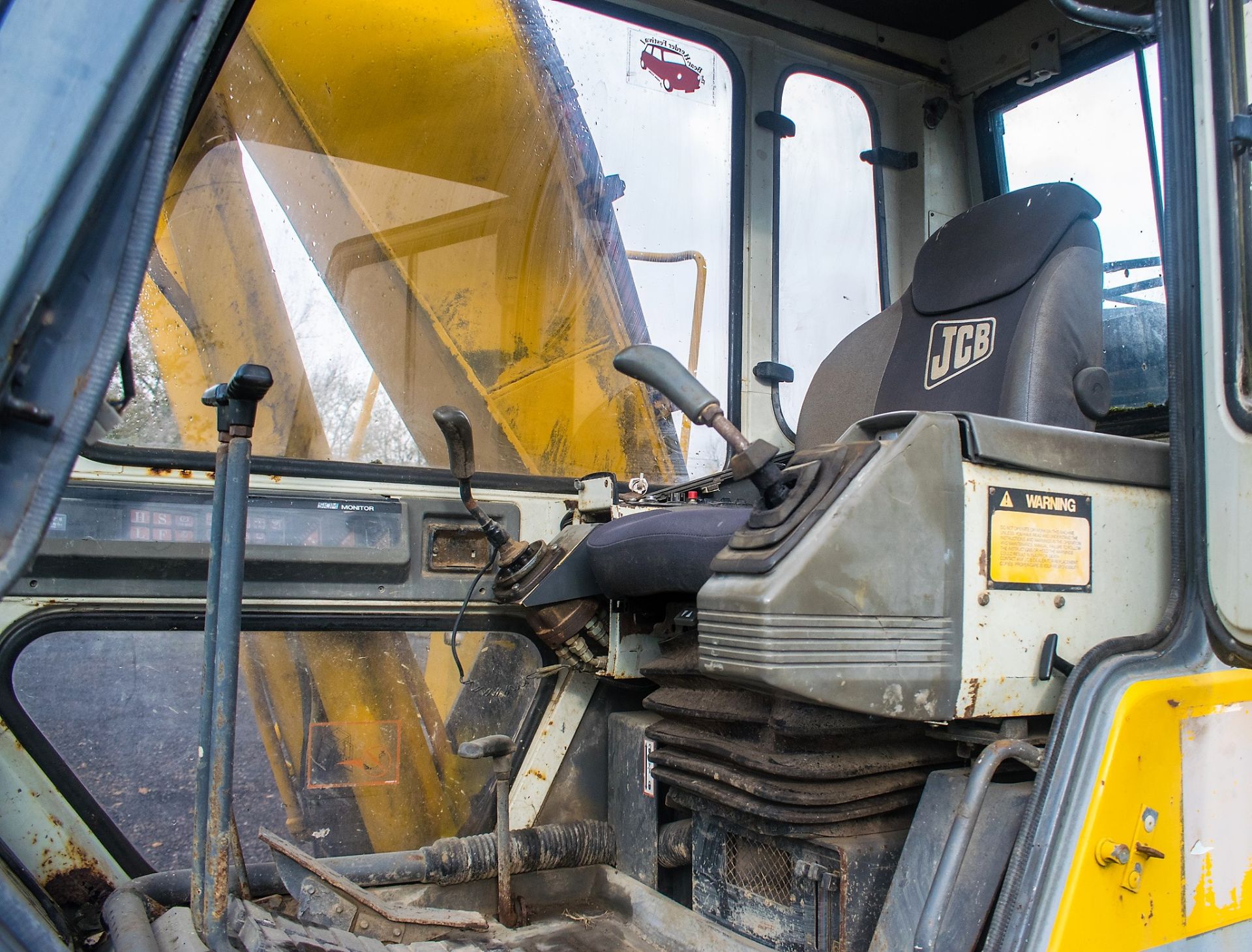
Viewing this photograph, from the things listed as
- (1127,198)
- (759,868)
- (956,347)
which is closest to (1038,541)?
(759,868)

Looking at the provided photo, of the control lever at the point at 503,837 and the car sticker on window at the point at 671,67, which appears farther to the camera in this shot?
the car sticker on window at the point at 671,67

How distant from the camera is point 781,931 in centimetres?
153

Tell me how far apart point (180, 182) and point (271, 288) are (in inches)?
9.6

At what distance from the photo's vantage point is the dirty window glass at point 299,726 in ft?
5.56

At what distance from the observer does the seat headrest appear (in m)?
1.99

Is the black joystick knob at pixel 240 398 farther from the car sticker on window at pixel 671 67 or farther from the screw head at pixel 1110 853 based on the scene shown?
the car sticker on window at pixel 671 67

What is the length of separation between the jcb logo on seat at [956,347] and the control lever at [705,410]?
2.79 ft

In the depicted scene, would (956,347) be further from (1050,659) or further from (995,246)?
(1050,659)

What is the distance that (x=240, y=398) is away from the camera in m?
1.31

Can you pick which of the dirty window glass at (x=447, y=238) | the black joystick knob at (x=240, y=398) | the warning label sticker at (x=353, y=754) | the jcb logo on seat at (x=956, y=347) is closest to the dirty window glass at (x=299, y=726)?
the warning label sticker at (x=353, y=754)

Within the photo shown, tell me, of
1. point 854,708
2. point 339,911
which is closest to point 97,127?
point 854,708

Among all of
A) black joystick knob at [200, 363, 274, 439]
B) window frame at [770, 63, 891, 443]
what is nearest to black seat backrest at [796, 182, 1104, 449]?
window frame at [770, 63, 891, 443]

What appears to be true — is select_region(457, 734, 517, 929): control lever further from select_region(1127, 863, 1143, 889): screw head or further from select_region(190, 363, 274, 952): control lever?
select_region(1127, 863, 1143, 889): screw head

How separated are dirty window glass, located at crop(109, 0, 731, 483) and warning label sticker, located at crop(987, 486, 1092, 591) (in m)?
1.10
